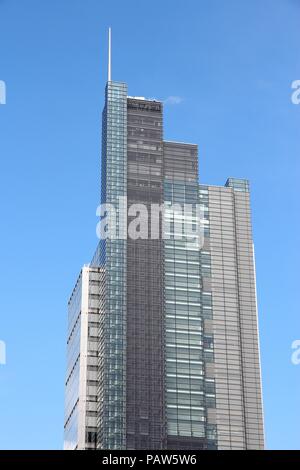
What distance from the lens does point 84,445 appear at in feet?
611

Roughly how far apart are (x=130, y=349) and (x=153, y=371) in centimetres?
687

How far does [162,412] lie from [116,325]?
2116cm

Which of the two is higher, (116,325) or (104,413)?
(116,325)
